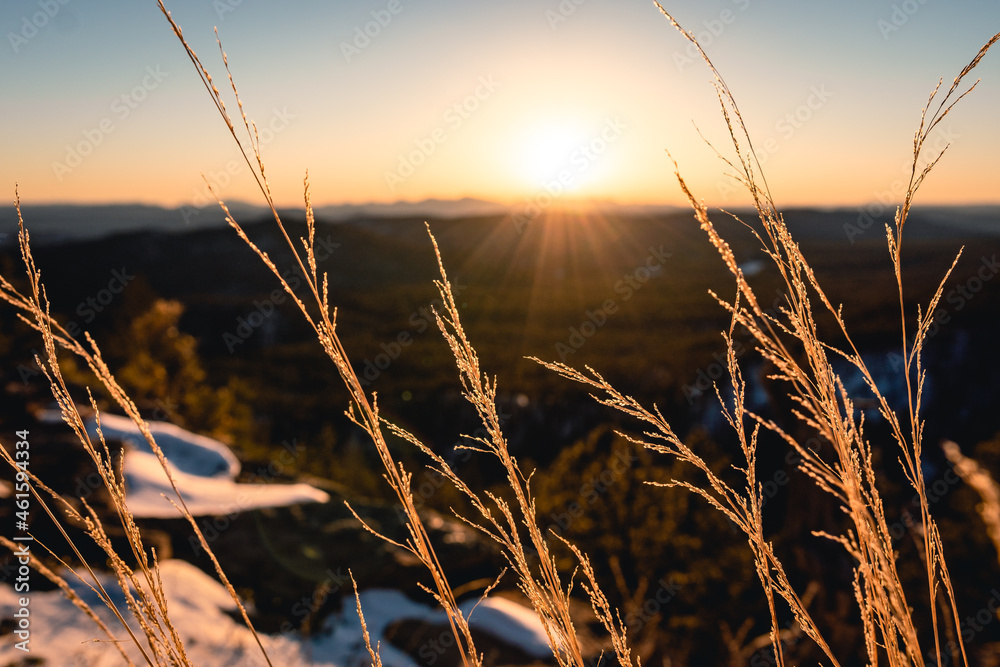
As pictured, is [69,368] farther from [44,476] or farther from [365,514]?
[365,514]

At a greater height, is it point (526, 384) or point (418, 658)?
point (418, 658)

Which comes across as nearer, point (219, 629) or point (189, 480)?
point (219, 629)

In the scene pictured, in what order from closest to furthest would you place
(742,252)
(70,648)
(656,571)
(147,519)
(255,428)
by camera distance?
(70,648) < (147,519) < (656,571) < (255,428) < (742,252)

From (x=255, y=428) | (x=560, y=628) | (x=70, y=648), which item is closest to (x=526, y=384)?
(x=255, y=428)

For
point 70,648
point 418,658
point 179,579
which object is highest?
point 70,648

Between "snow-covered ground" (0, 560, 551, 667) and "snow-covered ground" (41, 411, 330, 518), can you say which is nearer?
"snow-covered ground" (0, 560, 551, 667)

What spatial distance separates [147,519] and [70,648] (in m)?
1.43

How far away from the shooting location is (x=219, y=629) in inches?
105

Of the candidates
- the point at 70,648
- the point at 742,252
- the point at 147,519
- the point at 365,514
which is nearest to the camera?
the point at 70,648

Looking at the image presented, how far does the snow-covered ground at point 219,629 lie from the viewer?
2211mm

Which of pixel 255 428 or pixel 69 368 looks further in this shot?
pixel 255 428

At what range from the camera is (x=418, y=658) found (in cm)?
297

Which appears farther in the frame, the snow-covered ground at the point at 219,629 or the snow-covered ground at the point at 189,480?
the snow-covered ground at the point at 189,480

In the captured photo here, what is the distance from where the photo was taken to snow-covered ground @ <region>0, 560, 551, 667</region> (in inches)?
87.1
